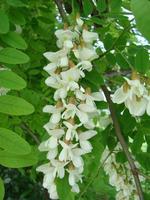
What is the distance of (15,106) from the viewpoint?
1014 millimetres

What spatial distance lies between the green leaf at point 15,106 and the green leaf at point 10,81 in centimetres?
3

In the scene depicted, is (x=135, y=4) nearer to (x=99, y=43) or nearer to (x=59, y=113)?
(x=59, y=113)

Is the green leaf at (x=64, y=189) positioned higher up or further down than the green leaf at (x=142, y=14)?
further down

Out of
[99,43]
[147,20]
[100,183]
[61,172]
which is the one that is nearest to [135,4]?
[147,20]

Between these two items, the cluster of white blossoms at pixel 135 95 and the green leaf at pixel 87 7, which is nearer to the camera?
the cluster of white blossoms at pixel 135 95

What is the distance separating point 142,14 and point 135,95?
0.35 metres

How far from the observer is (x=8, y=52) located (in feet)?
3.68

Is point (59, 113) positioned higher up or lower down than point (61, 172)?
higher up

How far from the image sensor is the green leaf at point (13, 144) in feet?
3.19

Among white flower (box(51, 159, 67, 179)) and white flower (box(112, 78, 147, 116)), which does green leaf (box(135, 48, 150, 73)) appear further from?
white flower (box(51, 159, 67, 179))

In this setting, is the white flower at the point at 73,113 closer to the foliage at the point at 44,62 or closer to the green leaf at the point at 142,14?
the foliage at the point at 44,62

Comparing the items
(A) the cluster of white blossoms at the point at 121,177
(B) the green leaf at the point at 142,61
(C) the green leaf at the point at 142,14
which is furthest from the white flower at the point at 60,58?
(A) the cluster of white blossoms at the point at 121,177

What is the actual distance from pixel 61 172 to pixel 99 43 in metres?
0.73

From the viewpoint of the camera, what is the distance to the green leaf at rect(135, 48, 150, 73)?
1166 millimetres
